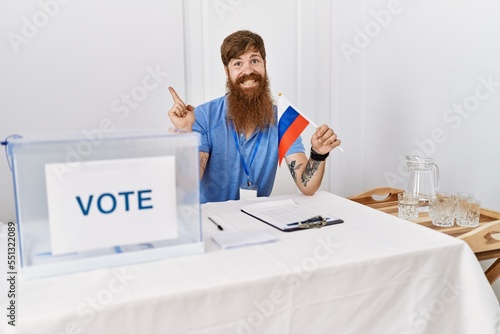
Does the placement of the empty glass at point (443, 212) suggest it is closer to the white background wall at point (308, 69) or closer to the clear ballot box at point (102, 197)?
the white background wall at point (308, 69)

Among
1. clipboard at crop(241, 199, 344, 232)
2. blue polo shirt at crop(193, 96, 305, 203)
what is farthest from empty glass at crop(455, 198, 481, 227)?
blue polo shirt at crop(193, 96, 305, 203)

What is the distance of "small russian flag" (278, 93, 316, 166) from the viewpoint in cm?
158

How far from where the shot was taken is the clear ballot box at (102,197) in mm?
916

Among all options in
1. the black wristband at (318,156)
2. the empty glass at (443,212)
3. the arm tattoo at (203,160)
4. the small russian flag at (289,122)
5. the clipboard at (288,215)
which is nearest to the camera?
the clipboard at (288,215)

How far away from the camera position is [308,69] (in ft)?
8.32

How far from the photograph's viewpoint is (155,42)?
2.22 m

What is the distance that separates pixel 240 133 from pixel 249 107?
0.43 ft

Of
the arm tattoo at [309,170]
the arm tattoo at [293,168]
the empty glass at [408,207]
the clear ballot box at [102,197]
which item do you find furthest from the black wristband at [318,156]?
the clear ballot box at [102,197]

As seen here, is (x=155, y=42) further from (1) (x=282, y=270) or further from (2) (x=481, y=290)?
(2) (x=481, y=290)

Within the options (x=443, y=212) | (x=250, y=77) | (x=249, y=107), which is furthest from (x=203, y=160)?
(x=443, y=212)

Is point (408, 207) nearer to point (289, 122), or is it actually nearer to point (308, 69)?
point (289, 122)

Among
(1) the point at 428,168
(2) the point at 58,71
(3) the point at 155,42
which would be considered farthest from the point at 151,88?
(1) the point at 428,168

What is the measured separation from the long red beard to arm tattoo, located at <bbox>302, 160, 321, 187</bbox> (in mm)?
379

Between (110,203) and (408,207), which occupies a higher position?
(110,203)
